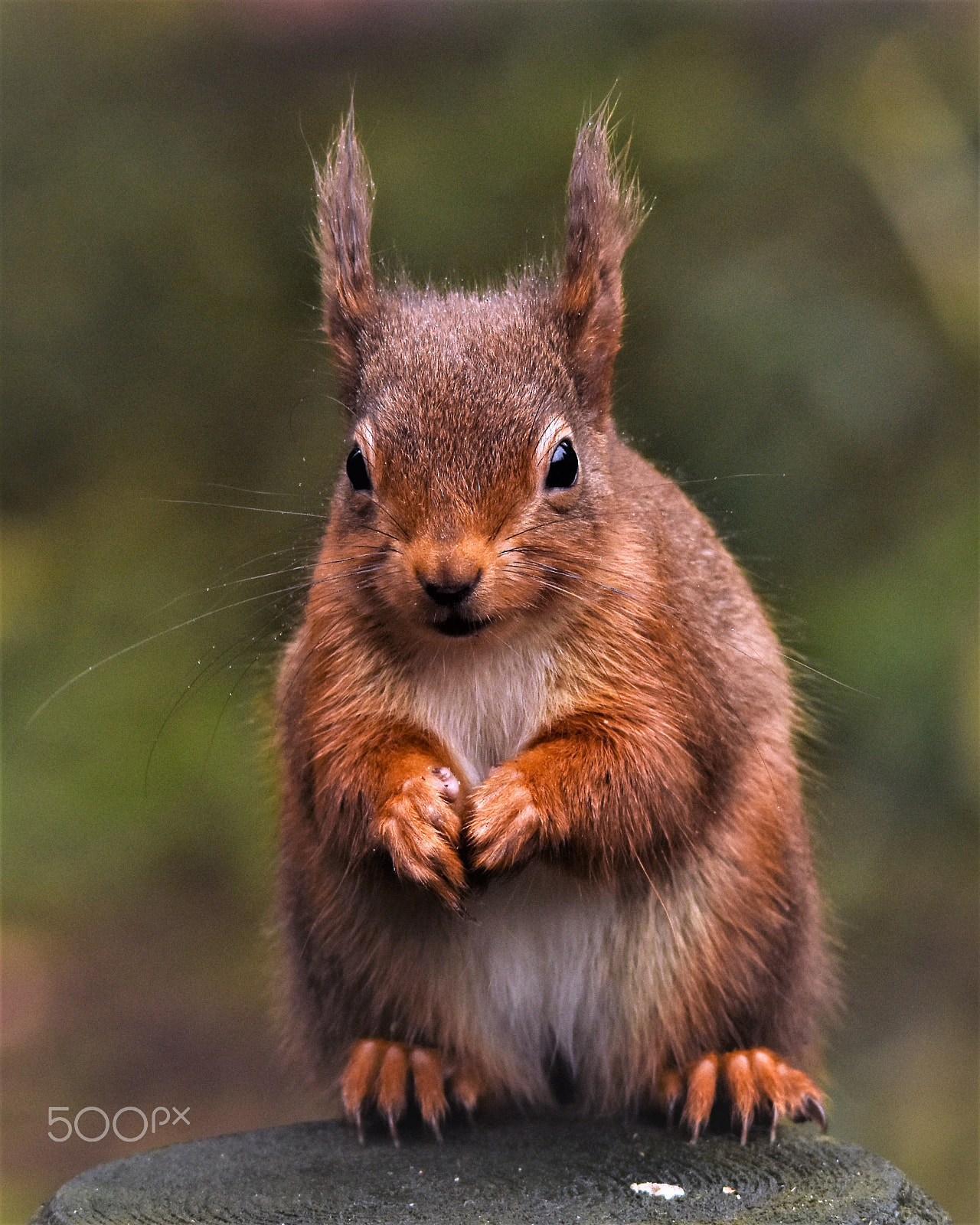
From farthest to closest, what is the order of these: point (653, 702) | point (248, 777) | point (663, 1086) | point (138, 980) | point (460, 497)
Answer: point (138, 980)
point (248, 777)
point (663, 1086)
point (653, 702)
point (460, 497)

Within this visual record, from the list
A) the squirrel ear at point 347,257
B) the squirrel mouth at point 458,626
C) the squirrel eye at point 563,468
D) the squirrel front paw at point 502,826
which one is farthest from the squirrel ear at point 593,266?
the squirrel front paw at point 502,826

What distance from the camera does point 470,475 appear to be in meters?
1.72

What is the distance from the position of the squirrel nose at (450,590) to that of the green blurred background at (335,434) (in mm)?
844

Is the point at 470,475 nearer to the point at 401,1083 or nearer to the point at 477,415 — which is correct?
the point at 477,415

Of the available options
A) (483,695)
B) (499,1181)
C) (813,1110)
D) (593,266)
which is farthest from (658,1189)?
(593,266)

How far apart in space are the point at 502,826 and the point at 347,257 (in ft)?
2.49

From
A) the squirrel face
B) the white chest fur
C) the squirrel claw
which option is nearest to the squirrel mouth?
the squirrel face

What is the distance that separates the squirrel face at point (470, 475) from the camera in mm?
1686

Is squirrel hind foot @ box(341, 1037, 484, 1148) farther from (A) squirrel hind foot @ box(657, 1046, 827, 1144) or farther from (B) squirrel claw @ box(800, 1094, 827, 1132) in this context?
(B) squirrel claw @ box(800, 1094, 827, 1132)

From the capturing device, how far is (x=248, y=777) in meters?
3.09

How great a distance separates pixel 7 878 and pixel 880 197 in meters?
2.16

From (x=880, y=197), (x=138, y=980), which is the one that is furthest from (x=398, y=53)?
(x=138, y=980)

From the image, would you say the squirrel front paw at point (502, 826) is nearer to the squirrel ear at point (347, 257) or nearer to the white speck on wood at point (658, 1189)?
the white speck on wood at point (658, 1189)

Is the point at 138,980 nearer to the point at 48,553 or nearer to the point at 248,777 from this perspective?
the point at 248,777
